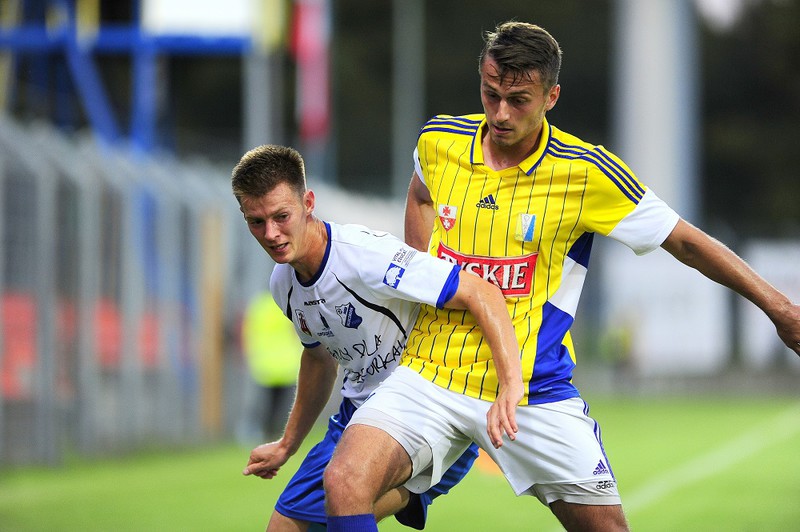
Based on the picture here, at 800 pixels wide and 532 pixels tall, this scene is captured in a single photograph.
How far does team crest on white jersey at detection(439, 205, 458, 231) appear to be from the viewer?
6.00m

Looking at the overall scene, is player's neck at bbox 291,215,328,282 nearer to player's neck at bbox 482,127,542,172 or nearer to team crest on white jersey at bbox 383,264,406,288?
team crest on white jersey at bbox 383,264,406,288

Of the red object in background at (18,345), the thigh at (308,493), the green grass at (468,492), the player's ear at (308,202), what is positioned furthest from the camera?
the red object in background at (18,345)

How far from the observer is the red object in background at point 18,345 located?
13867mm

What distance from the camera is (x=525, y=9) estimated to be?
5772cm

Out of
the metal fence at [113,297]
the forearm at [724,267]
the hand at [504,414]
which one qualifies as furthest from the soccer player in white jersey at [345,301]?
the metal fence at [113,297]

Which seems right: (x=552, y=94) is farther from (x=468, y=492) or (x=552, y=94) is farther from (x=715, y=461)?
(x=715, y=461)

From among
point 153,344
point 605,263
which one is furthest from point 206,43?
point 605,263

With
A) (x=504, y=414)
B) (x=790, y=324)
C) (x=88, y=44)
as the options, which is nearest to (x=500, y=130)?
(x=504, y=414)

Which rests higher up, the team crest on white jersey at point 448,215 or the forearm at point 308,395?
the team crest on white jersey at point 448,215

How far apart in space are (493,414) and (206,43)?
725 inches

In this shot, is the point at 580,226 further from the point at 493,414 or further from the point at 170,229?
the point at 170,229

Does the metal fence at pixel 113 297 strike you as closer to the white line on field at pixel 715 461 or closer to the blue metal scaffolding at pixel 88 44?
the blue metal scaffolding at pixel 88 44

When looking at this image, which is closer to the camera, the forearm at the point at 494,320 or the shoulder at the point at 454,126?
the forearm at the point at 494,320

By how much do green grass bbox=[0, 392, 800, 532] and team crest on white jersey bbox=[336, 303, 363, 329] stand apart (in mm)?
4377
